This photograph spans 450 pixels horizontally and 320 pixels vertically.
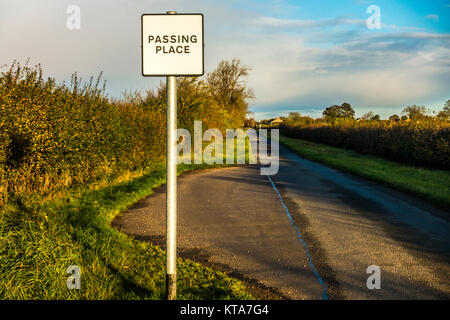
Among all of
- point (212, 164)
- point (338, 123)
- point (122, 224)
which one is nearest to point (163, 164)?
point (212, 164)

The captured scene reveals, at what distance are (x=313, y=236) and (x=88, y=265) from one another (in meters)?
3.90

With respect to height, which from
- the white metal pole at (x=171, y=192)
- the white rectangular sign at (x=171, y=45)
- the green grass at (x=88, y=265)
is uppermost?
the white rectangular sign at (x=171, y=45)

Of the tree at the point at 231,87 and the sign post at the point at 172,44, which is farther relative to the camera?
the tree at the point at 231,87

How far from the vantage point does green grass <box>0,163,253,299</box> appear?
3.79 m

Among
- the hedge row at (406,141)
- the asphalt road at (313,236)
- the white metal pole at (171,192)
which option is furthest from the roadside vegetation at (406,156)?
the white metal pole at (171,192)

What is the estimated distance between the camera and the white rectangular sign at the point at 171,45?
3.41m

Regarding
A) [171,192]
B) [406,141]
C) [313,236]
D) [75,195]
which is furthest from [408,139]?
[171,192]

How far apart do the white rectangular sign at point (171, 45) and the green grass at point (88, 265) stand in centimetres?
235

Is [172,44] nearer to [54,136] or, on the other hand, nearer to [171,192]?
[171,192]

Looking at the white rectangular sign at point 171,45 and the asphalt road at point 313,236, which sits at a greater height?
the white rectangular sign at point 171,45

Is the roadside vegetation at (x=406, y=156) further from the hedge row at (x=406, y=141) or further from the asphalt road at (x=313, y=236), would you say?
the asphalt road at (x=313, y=236)

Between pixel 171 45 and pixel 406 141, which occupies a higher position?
pixel 171 45

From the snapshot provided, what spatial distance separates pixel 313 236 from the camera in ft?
21.3

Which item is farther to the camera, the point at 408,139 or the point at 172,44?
the point at 408,139
